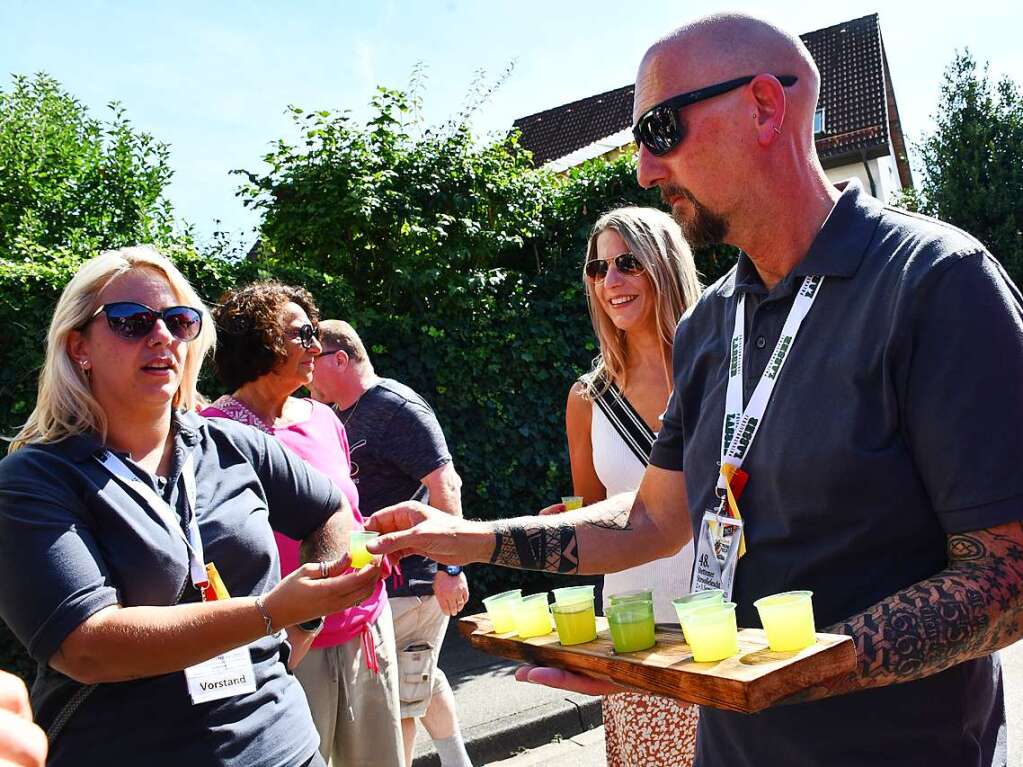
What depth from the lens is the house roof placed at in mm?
22391

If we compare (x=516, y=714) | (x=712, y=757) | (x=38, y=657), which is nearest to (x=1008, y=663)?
(x=516, y=714)

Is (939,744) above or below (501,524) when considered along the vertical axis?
below

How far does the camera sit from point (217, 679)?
2.30 meters

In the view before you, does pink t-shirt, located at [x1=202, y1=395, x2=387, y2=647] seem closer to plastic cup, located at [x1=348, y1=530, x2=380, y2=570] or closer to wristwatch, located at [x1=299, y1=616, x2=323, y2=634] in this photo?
wristwatch, located at [x1=299, y1=616, x2=323, y2=634]

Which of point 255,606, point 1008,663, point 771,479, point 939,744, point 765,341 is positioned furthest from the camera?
point 1008,663

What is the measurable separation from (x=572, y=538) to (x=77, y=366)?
1.47 meters

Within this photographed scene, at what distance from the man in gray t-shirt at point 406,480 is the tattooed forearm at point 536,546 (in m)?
2.08

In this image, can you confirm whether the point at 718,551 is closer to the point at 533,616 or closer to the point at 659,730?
the point at 533,616

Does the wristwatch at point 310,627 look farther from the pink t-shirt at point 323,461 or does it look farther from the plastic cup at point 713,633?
the plastic cup at point 713,633

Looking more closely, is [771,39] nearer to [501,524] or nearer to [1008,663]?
[501,524]

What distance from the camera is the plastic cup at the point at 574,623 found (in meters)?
2.00

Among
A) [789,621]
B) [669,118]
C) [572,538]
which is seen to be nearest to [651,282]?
[572,538]

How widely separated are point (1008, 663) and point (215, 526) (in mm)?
5930

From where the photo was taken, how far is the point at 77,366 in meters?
2.51
